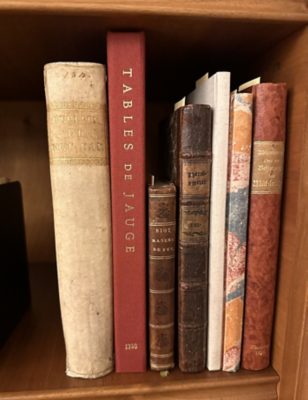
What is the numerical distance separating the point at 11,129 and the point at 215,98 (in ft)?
1.95

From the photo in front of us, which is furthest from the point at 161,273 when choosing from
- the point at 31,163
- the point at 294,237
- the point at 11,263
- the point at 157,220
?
the point at 31,163

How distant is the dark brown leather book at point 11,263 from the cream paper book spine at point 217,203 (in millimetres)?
327

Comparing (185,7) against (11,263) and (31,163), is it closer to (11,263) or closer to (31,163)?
(11,263)

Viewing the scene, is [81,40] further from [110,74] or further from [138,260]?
[138,260]

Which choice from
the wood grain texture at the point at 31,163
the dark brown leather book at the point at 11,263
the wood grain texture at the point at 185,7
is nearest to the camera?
the wood grain texture at the point at 185,7

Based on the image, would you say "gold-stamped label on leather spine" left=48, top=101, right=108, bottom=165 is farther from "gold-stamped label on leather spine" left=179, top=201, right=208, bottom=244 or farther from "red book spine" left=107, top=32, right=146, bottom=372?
"gold-stamped label on leather spine" left=179, top=201, right=208, bottom=244

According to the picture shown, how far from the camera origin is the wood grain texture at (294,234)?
0.38 meters

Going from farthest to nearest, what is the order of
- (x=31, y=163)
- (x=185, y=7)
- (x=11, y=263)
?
1. (x=31, y=163)
2. (x=11, y=263)
3. (x=185, y=7)

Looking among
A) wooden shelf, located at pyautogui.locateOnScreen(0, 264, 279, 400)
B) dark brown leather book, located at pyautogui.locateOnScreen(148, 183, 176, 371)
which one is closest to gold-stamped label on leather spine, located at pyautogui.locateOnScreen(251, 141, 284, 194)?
dark brown leather book, located at pyautogui.locateOnScreen(148, 183, 176, 371)

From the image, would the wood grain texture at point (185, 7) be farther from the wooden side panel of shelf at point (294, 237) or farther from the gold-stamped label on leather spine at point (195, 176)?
the gold-stamped label on leather spine at point (195, 176)

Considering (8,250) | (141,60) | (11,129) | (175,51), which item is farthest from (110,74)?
(11,129)

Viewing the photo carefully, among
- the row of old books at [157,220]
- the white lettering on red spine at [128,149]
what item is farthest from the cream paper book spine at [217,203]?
the white lettering on red spine at [128,149]

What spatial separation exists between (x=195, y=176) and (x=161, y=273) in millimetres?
136

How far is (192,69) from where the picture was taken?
1.90 feet
